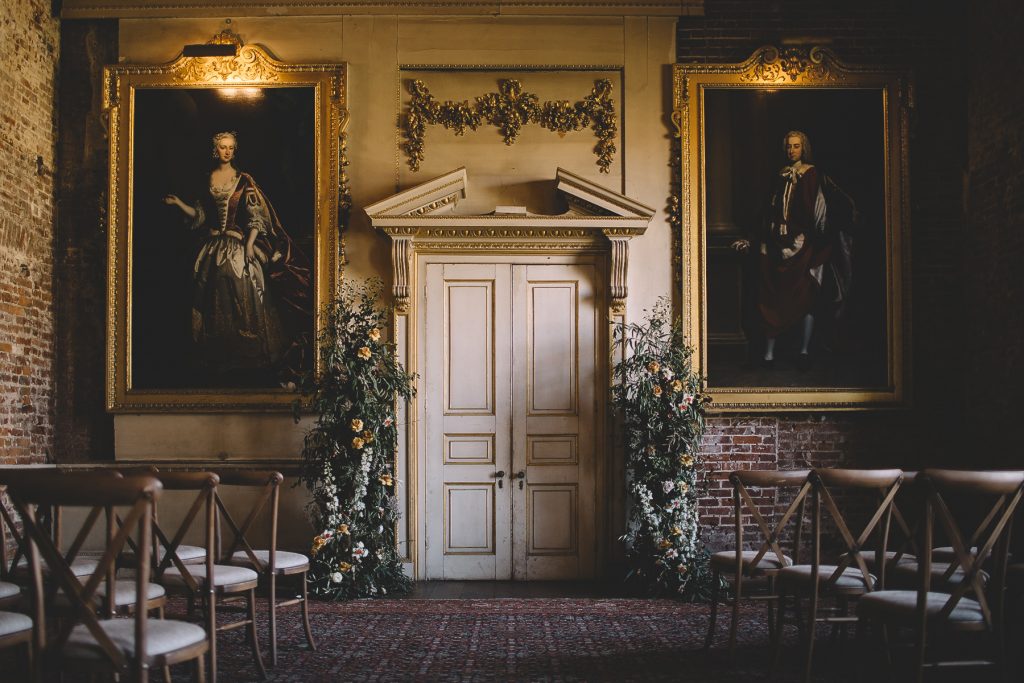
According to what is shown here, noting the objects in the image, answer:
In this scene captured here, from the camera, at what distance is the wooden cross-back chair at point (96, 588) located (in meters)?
3.18

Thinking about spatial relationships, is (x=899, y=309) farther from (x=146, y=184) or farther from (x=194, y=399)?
(x=146, y=184)

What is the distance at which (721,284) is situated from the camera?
7848 mm

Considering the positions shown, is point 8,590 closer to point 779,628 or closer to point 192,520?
point 192,520

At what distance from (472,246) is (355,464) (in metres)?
2.06

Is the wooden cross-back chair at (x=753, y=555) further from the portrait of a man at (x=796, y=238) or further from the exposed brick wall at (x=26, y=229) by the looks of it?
the exposed brick wall at (x=26, y=229)

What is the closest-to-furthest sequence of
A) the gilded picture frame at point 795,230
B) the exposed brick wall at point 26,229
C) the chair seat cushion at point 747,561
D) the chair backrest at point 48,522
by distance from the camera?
the chair backrest at point 48,522 → the chair seat cushion at point 747,561 → the exposed brick wall at point 26,229 → the gilded picture frame at point 795,230

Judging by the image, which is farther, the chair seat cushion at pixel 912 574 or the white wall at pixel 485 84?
the white wall at pixel 485 84

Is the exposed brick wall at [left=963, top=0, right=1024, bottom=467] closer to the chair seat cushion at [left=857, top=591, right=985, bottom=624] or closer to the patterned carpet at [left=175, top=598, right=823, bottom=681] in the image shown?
the patterned carpet at [left=175, top=598, right=823, bottom=681]

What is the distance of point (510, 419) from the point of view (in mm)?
7742

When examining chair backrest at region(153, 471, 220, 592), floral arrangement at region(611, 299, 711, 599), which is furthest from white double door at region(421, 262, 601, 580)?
chair backrest at region(153, 471, 220, 592)

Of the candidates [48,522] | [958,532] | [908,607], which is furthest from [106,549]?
[958,532]

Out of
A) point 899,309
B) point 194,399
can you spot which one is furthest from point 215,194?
point 899,309

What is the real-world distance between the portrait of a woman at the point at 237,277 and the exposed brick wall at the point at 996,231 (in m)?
5.54

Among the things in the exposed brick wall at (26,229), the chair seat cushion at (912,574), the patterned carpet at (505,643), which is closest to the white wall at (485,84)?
the exposed brick wall at (26,229)
